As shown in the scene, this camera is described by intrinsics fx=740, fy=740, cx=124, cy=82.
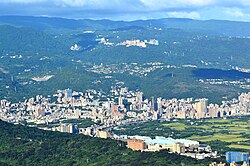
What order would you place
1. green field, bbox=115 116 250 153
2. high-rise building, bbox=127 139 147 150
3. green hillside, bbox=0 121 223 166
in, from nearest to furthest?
green hillside, bbox=0 121 223 166
high-rise building, bbox=127 139 147 150
green field, bbox=115 116 250 153

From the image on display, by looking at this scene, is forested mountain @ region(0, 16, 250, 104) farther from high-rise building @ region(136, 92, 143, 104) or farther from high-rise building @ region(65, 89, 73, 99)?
high-rise building @ region(65, 89, 73, 99)

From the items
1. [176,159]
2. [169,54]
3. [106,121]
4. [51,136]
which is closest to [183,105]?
[106,121]

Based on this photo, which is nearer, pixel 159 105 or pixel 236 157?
pixel 236 157

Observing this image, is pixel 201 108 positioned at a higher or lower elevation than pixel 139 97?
higher

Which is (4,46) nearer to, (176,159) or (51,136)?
(51,136)

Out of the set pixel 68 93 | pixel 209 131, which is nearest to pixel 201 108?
pixel 209 131

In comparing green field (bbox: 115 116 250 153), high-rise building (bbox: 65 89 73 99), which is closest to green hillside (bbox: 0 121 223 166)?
green field (bbox: 115 116 250 153)

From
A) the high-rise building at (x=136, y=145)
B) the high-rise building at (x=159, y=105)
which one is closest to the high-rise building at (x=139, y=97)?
the high-rise building at (x=159, y=105)

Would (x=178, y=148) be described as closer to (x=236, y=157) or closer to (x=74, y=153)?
(x=236, y=157)

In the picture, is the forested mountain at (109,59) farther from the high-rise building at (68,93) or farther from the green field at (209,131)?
the green field at (209,131)

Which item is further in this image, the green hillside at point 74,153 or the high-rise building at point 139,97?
the high-rise building at point 139,97

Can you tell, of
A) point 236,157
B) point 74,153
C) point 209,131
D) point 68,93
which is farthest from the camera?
point 68,93
